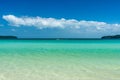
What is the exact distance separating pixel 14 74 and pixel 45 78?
0.99 metres

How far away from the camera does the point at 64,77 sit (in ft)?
20.9

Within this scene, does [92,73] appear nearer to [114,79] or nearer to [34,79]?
[114,79]

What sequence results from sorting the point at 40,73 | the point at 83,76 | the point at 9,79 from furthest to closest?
the point at 40,73 < the point at 83,76 < the point at 9,79

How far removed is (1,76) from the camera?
249 inches

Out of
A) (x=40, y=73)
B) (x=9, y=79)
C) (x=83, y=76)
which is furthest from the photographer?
(x=40, y=73)

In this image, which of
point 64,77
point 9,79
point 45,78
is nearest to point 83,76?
point 64,77

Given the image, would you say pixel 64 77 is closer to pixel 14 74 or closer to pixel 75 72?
pixel 75 72

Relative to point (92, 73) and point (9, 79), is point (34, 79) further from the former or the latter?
point (92, 73)

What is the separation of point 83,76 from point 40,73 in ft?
4.19

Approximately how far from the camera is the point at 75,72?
7.07 metres

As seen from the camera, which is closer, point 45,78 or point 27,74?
point 45,78

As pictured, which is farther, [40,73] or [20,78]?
[40,73]

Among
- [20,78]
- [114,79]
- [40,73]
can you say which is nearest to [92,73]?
[114,79]

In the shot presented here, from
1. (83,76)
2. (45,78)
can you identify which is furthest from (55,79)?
(83,76)
